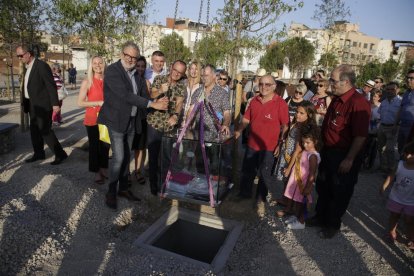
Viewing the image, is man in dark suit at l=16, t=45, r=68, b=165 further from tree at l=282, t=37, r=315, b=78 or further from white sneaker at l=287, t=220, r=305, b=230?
tree at l=282, t=37, r=315, b=78

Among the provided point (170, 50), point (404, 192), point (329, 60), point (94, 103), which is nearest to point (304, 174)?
point (404, 192)

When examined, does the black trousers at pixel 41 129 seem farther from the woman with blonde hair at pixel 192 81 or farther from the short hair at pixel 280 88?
the short hair at pixel 280 88

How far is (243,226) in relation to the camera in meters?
4.14

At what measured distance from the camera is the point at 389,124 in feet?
21.4

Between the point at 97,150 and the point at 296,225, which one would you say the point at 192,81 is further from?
the point at 296,225

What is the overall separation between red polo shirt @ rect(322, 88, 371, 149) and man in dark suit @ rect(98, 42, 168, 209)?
2031mm

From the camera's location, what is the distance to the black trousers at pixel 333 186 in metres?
3.69

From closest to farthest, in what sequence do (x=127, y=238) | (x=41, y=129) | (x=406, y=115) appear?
(x=127, y=238) → (x=41, y=129) → (x=406, y=115)

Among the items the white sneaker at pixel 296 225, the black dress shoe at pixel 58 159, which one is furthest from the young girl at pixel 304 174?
the black dress shoe at pixel 58 159

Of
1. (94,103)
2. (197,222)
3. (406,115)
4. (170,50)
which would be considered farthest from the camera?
(170,50)

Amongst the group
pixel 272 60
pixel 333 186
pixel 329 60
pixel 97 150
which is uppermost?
pixel 272 60

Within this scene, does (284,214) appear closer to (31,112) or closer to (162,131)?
(162,131)

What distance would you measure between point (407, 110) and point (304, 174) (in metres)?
3.08

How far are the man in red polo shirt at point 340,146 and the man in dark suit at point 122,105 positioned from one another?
6.71 feet
